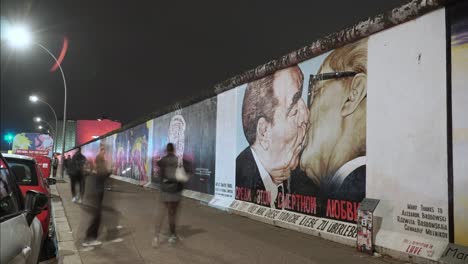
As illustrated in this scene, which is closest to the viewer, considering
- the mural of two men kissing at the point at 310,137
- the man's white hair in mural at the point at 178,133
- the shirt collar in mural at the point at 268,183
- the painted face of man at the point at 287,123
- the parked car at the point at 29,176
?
the parked car at the point at 29,176

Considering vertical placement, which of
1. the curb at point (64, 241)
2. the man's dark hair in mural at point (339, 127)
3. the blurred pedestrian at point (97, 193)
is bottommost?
the curb at point (64, 241)

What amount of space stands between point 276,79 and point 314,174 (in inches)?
121

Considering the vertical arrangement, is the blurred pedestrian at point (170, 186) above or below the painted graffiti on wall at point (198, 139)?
below

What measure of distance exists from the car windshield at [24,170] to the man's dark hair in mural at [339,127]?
17.5 ft

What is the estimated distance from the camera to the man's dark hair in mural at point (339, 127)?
8297 mm

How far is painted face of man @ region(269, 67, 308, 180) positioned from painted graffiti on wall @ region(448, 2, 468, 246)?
395 centimetres

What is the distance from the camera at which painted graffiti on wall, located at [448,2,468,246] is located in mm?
6203

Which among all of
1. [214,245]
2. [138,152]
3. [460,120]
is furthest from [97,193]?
[138,152]

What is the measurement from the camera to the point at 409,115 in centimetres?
722

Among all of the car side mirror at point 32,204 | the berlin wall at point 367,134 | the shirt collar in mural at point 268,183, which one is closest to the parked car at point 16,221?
the car side mirror at point 32,204

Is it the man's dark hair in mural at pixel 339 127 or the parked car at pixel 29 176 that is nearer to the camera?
the parked car at pixel 29 176

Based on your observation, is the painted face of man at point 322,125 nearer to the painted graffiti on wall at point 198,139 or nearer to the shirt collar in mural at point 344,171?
the shirt collar in mural at point 344,171

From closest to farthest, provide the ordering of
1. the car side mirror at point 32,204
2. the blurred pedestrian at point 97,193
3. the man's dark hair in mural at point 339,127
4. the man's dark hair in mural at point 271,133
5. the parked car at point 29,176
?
the car side mirror at point 32,204 → the parked car at point 29,176 → the blurred pedestrian at point 97,193 → the man's dark hair in mural at point 339,127 → the man's dark hair in mural at point 271,133

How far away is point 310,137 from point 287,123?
44.6 inches
